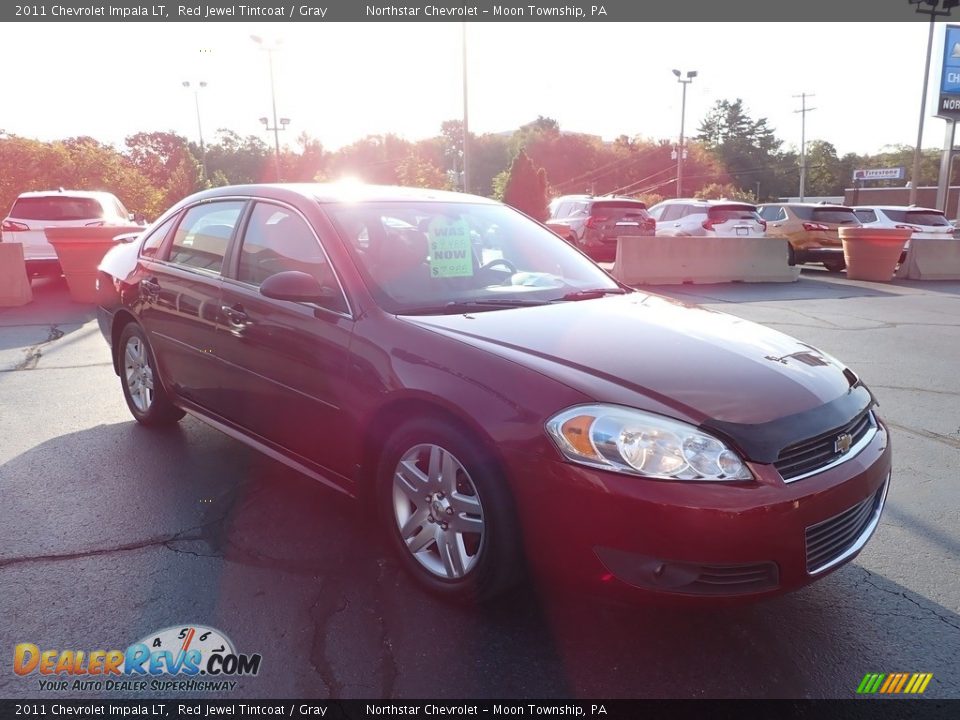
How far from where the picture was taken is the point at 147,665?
2445 millimetres

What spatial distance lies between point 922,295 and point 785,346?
11.6 m

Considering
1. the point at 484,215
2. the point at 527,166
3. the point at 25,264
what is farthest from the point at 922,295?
the point at 527,166

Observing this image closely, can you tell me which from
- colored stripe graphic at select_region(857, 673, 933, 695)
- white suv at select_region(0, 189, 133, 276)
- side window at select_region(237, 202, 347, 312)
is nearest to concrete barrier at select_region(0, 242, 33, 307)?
white suv at select_region(0, 189, 133, 276)

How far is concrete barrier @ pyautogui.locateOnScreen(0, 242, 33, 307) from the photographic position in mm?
10508

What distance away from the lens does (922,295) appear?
1266 centimetres

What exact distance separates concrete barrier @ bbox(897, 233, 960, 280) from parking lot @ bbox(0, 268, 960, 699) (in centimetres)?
1261

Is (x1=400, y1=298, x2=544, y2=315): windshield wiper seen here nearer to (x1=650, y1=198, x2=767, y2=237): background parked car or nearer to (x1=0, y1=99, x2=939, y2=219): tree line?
(x1=650, y1=198, x2=767, y2=237): background parked car

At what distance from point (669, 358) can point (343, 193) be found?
196 cm

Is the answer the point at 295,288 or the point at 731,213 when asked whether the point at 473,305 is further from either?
the point at 731,213

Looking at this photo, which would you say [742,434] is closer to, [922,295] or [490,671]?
[490,671]

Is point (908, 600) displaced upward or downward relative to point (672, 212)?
downward

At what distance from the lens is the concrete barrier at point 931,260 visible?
1537 centimetres

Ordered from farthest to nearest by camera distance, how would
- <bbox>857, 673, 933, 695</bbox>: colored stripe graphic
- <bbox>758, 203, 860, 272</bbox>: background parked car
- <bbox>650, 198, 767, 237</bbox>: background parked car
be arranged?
<bbox>758, 203, 860, 272</bbox>: background parked car < <bbox>650, 198, 767, 237</bbox>: background parked car < <bbox>857, 673, 933, 695</bbox>: colored stripe graphic

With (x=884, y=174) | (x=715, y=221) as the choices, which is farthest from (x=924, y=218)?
(x=884, y=174)
